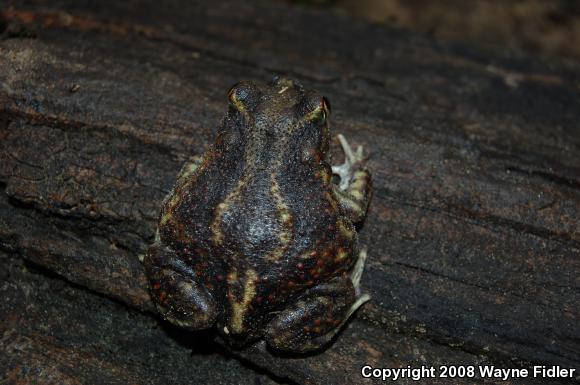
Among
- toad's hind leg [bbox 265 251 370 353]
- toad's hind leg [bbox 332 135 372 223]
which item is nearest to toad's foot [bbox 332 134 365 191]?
toad's hind leg [bbox 332 135 372 223]

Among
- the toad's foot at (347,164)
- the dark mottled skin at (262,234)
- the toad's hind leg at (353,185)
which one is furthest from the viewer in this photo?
the toad's foot at (347,164)

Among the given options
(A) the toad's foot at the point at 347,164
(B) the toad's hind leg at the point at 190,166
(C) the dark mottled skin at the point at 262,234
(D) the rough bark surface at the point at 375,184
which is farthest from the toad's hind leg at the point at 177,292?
(A) the toad's foot at the point at 347,164

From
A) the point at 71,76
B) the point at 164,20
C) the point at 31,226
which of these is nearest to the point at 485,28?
the point at 164,20

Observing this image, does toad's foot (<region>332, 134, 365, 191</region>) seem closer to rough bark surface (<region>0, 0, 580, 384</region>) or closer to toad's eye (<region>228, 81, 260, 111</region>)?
rough bark surface (<region>0, 0, 580, 384</region>)

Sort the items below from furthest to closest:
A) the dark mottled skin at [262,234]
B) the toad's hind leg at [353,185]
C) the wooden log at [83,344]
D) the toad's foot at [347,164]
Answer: the toad's foot at [347,164], the toad's hind leg at [353,185], the wooden log at [83,344], the dark mottled skin at [262,234]

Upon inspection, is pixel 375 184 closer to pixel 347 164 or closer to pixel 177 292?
pixel 347 164

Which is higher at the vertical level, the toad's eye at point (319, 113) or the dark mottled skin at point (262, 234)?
the toad's eye at point (319, 113)

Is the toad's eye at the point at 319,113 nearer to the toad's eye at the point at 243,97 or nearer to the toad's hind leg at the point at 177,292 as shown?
the toad's eye at the point at 243,97
